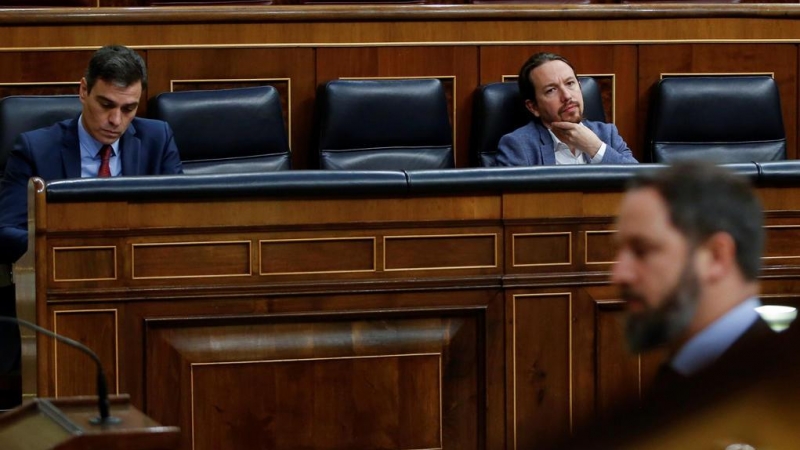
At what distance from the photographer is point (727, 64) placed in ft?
7.74

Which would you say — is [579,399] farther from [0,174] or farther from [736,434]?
[736,434]

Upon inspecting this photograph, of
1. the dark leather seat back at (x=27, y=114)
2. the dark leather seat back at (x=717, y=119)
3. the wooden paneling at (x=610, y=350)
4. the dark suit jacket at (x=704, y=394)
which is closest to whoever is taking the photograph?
the dark suit jacket at (x=704, y=394)

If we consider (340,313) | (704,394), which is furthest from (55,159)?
(704,394)

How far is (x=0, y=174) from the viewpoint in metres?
1.96

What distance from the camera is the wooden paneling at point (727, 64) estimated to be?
232 centimetres

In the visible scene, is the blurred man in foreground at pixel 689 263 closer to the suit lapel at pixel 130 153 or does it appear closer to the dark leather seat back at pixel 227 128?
the suit lapel at pixel 130 153

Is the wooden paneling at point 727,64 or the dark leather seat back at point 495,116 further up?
the wooden paneling at point 727,64

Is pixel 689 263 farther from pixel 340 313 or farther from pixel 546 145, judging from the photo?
pixel 546 145

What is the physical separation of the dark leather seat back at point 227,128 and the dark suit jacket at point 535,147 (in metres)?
0.37

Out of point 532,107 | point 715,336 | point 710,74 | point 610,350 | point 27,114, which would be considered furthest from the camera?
point 710,74

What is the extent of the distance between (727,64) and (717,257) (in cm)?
185

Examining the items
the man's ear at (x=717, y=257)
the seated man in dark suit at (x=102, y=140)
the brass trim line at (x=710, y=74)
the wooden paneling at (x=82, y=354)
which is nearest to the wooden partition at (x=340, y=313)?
the wooden paneling at (x=82, y=354)

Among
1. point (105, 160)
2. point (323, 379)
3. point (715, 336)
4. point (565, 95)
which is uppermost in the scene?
point (565, 95)

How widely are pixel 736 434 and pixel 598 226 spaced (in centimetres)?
120
